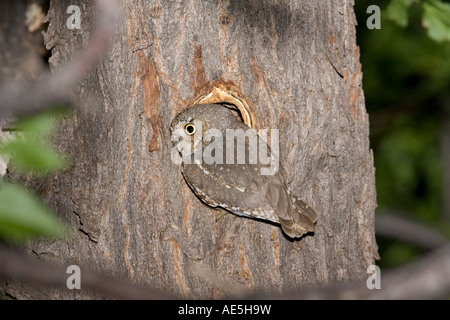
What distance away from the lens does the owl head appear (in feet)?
11.4

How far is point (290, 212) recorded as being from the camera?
3283mm

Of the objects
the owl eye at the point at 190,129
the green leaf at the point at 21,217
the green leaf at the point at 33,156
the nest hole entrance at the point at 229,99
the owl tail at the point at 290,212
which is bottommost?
the green leaf at the point at 21,217

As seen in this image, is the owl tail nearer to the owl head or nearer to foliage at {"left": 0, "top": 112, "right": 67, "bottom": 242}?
the owl head

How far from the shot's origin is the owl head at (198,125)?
11.4 ft

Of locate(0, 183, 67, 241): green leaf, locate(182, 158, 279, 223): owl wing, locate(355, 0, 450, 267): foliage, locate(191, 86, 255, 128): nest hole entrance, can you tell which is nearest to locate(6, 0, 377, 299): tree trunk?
locate(191, 86, 255, 128): nest hole entrance

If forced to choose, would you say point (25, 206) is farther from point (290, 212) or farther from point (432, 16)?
point (432, 16)

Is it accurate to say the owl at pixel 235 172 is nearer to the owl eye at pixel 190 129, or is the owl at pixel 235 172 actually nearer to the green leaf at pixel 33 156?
the owl eye at pixel 190 129

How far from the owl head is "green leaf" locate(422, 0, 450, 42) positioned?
1.95 metres

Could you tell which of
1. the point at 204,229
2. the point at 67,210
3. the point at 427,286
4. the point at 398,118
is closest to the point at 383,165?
the point at 398,118

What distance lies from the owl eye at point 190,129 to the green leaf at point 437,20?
2.26 meters

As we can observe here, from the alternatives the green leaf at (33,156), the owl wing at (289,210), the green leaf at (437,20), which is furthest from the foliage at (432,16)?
the green leaf at (33,156)

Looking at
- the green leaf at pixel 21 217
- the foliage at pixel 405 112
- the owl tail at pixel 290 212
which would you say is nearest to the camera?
the green leaf at pixel 21 217

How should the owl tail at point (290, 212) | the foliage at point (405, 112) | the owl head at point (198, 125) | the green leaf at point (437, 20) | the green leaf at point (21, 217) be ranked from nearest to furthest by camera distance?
the green leaf at point (21, 217) → the owl tail at point (290, 212) → the owl head at point (198, 125) → the green leaf at point (437, 20) → the foliage at point (405, 112)

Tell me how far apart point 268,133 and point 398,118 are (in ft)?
16.2
